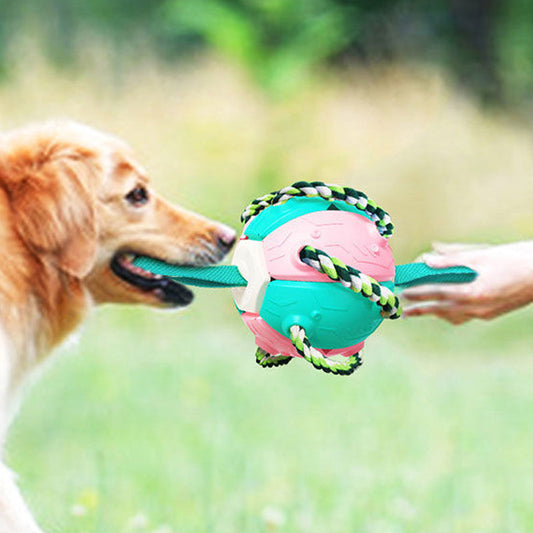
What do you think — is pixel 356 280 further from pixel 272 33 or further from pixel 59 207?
pixel 272 33

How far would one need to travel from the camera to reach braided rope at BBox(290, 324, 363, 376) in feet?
7.42

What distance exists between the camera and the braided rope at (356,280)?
2338 millimetres

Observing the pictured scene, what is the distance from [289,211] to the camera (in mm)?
2482

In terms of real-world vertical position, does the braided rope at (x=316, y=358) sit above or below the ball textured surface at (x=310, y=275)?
below

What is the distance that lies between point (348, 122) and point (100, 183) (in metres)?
7.02

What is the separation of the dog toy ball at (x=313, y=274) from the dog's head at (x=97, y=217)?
0.64 m

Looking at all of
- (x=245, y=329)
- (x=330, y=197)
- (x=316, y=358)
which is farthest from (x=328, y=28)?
(x=316, y=358)

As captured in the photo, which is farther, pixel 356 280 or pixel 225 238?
pixel 225 238

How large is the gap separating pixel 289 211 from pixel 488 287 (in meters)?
0.74

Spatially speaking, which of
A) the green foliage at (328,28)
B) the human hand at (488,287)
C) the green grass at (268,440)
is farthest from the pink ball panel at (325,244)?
the green foliage at (328,28)

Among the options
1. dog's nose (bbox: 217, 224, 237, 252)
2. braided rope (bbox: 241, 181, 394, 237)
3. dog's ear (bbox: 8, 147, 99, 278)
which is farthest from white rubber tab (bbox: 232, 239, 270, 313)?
dog's nose (bbox: 217, 224, 237, 252)

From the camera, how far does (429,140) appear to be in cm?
963

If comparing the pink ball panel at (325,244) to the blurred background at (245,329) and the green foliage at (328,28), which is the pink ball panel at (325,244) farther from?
the green foliage at (328,28)

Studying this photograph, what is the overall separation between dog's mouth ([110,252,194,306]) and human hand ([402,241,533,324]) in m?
0.75
